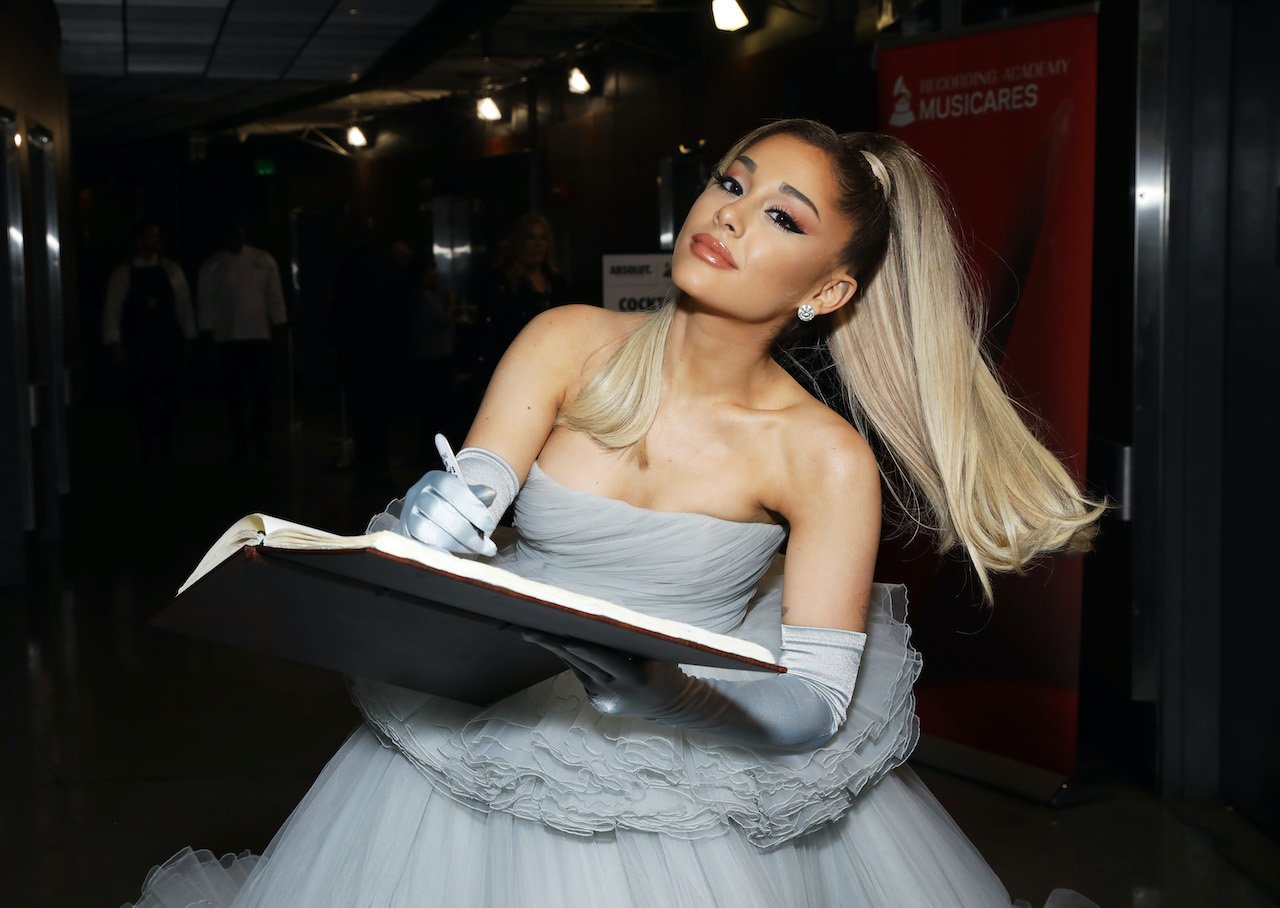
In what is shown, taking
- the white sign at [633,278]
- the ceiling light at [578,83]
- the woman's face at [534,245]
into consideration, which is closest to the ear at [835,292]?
the white sign at [633,278]

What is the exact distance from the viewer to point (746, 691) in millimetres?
1541

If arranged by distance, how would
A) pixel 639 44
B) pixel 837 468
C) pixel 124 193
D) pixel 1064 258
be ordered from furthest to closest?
pixel 124 193
pixel 639 44
pixel 1064 258
pixel 837 468

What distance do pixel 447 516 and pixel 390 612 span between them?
15cm

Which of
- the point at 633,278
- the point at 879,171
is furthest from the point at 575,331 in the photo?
the point at 633,278

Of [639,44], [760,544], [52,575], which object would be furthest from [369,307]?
[760,544]

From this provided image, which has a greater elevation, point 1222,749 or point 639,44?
point 639,44

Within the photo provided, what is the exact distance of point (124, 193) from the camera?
745 inches

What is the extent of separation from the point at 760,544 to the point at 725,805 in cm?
41

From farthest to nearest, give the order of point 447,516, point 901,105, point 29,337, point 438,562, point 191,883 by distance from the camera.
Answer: point 29,337
point 901,105
point 191,883
point 447,516
point 438,562

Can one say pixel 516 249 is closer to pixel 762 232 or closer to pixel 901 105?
pixel 901 105

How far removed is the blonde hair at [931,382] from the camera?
1.95 m

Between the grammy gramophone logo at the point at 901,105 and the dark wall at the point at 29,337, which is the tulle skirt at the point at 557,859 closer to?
the grammy gramophone logo at the point at 901,105

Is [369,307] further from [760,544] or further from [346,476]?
[760,544]

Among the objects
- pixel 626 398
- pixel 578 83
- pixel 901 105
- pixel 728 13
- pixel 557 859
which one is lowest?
pixel 557 859
